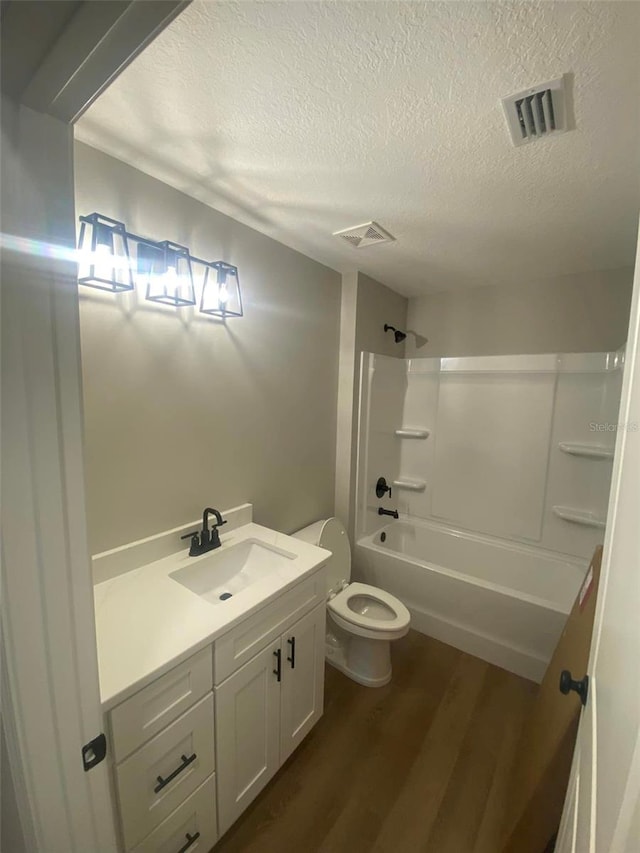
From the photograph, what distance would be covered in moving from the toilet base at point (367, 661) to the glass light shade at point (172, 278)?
1916 mm

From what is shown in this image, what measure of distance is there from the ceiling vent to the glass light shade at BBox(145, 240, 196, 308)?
791 millimetres

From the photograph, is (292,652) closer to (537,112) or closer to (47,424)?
(47,424)

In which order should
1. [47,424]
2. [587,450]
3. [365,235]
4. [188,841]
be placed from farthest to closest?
[587,450], [365,235], [188,841], [47,424]

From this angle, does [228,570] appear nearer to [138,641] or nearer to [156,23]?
[138,641]

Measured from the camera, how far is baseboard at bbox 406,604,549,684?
6.36ft

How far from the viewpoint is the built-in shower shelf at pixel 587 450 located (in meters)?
2.15

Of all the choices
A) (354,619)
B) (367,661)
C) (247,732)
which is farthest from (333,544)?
(247,732)

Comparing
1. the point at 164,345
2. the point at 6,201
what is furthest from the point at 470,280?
the point at 6,201

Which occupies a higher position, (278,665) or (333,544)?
(333,544)

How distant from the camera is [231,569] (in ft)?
5.16

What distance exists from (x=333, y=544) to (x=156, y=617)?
3.86 feet

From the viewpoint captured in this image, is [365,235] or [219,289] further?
[365,235]

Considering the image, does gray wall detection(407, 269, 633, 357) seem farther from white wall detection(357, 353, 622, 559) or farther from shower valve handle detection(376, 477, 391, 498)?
shower valve handle detection(376, 477, 391, 498)

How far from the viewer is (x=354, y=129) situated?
1.06m
